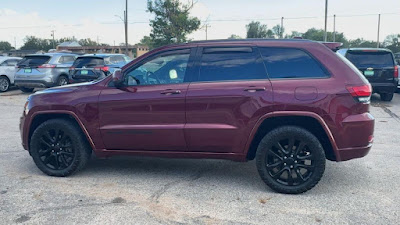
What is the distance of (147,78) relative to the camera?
4625 millimetres

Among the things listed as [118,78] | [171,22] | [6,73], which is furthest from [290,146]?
[171,22]

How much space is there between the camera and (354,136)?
13.4ft

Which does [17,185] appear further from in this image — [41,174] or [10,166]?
[10,166]

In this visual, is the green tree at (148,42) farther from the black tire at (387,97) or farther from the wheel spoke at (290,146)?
the wheel spoke at (290,146)

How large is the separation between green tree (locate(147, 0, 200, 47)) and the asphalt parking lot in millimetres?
35939

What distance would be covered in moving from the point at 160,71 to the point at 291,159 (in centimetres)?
188

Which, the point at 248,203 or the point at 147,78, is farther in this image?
the point at 147,78

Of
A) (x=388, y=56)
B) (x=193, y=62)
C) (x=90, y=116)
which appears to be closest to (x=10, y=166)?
(x=90, y=116)

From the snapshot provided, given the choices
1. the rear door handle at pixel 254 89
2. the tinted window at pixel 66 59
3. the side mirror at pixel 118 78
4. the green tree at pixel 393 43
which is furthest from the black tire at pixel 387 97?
the green tree at pixel 393 43

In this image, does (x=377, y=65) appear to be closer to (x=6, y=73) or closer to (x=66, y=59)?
(x=66, y=59)

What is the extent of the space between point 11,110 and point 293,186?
9402 millimetres

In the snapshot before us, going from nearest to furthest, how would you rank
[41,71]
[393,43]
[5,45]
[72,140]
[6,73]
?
[72,140] → [41,71] → [6,73] → [393,43] → [5,45]

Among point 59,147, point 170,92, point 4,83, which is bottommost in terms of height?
point 59,147

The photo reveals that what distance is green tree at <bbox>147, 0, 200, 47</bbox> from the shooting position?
4041cm
